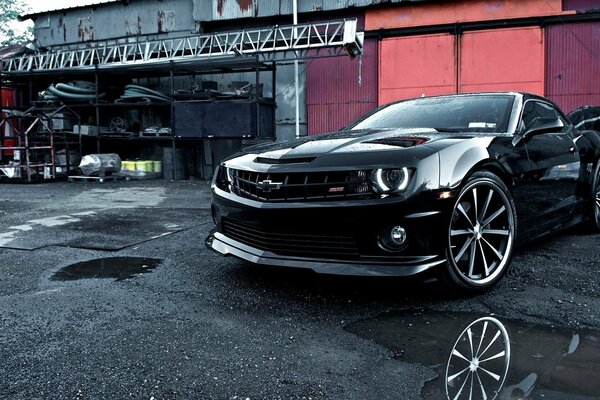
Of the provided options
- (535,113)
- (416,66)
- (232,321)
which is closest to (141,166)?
(416,66)

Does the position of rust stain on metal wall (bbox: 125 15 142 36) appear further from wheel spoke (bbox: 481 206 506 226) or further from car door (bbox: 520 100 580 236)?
wheel spoke (bbox: 481 206 506 226)

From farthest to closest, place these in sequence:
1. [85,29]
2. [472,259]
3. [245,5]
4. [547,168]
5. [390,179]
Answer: [85,29], [245,5], [547,168], [472,259], [390,179]

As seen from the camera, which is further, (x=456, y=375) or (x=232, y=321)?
(x=232, y=321)

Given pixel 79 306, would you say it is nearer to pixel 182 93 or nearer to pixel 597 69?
pixel 182 93

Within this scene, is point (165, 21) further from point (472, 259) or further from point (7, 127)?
point (472, 259)

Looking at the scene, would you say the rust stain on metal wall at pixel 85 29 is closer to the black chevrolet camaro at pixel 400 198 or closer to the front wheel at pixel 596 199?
the black chevrolet camaro at pixel 400 198

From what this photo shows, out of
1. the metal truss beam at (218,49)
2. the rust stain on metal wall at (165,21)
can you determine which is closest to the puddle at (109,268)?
the metal truss beam at (218,49)

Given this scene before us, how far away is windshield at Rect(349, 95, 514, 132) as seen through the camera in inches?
144

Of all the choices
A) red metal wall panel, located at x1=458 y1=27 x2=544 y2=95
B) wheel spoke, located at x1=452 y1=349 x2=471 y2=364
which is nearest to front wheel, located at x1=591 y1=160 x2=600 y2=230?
wheel spoke, located at x1=452 y1=349 x2=471 y2=364

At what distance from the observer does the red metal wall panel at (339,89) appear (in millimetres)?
14281

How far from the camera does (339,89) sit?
1457 centimetres

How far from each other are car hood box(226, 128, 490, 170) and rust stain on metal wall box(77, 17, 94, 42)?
1606cm

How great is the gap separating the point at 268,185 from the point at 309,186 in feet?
0.87

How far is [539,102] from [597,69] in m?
10.00
